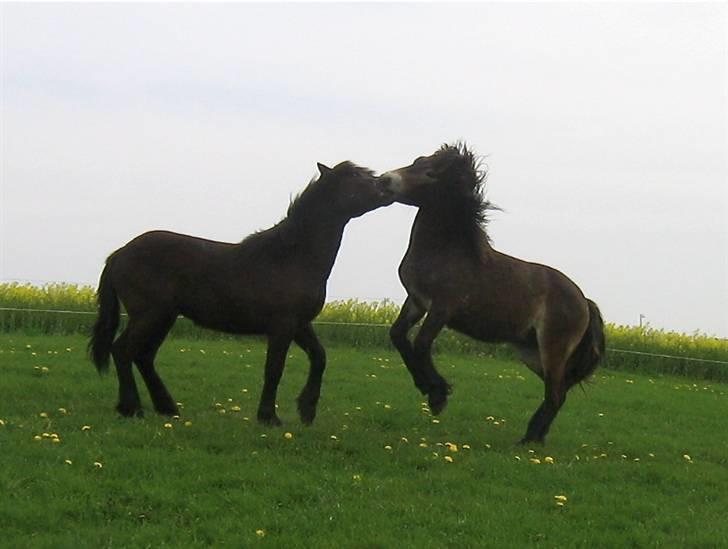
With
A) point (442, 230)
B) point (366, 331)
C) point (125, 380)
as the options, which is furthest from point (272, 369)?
point (366, 331)

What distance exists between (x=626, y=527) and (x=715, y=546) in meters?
0.62

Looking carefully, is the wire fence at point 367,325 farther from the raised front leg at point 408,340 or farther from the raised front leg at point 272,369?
the raised front leg at point 408,340

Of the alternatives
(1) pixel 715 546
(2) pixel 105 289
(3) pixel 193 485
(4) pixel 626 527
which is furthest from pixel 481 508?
(2) pixel 105 289

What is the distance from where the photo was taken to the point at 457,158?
33.7 feet

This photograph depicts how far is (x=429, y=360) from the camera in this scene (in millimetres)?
9539

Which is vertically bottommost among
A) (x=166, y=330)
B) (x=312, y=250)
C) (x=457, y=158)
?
(x=166, y=330)

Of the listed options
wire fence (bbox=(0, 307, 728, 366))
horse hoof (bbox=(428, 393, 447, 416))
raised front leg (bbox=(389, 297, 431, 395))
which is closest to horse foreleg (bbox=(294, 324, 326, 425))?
raised front leg (bbox=(389, 297, 431, 395))

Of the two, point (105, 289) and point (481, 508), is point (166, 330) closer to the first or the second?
point (105, 289)

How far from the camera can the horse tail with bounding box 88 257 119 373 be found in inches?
386

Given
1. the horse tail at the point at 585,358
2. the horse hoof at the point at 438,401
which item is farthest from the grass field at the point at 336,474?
the horse tail at the point at 585,358

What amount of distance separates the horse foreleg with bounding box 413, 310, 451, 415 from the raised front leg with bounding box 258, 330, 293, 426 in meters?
1.22

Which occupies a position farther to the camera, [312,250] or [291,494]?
[312,250]

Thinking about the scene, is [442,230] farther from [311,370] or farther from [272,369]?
[272,369]

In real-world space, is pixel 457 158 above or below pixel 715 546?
above
